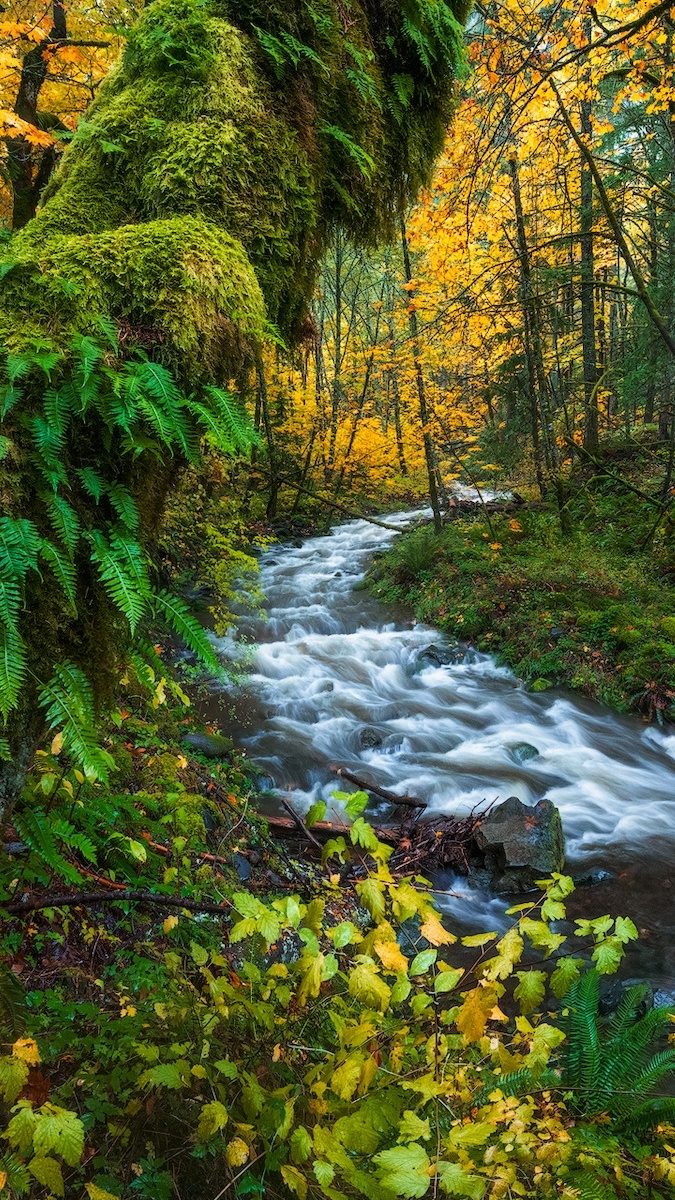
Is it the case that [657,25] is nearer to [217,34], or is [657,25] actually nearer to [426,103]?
[426,103]

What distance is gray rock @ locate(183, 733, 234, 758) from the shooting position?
6.34m

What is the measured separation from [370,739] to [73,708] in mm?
6837

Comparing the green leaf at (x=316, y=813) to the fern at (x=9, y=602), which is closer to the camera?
the fern at (x=9, y=602)

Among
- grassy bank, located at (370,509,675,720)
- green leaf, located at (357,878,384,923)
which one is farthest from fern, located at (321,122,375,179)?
grassy bank, located at (370,509,675,720)

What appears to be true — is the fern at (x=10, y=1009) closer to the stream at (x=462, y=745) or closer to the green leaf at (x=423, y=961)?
Answer: the green leaf at (x=423, y=961)

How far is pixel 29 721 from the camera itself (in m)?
1.50

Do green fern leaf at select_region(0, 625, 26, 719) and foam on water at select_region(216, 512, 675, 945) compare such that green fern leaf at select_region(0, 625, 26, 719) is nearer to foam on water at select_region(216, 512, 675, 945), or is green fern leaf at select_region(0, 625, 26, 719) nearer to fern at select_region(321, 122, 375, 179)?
fern at select_region(321, 122, 375, 179)

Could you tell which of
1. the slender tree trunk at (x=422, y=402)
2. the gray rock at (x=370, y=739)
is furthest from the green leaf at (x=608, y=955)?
the slender tree trunk at (x=422, y=402)

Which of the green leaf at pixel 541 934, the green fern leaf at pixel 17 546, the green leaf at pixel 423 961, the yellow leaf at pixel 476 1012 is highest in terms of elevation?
the green fern leaf at pixel 17 546

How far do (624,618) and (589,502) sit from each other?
397 centimetres

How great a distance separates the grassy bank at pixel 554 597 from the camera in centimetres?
874

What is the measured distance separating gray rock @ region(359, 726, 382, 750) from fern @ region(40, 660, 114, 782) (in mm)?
6663

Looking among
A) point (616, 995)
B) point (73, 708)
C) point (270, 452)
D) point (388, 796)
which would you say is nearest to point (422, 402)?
point (270, 452)

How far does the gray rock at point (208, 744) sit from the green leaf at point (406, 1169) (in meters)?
4.95
